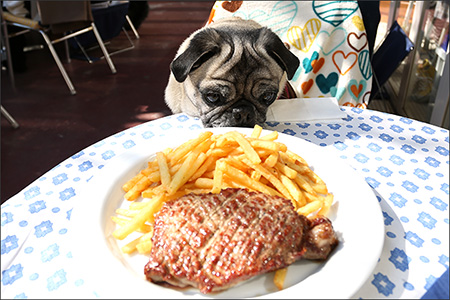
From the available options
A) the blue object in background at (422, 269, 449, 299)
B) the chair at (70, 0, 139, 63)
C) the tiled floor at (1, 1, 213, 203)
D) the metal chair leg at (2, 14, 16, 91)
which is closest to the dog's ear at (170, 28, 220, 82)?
the blue object in background at (422, 269, 449, 299)

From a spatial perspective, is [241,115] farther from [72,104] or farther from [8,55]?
[8,55]

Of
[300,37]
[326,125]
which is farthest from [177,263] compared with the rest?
[300,37]

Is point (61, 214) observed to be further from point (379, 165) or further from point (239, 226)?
point (379, 165)

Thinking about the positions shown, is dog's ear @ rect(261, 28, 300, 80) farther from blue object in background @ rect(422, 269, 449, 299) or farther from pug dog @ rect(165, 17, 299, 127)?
blue object in background @ rect(422, 269, 449, 299)

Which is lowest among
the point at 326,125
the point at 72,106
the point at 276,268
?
the point at 72,106

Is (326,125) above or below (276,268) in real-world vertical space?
below

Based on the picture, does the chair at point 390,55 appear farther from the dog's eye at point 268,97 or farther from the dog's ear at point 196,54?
the dog's ear at point 196,54

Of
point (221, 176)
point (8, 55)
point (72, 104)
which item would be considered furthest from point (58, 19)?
point (221, 176)
